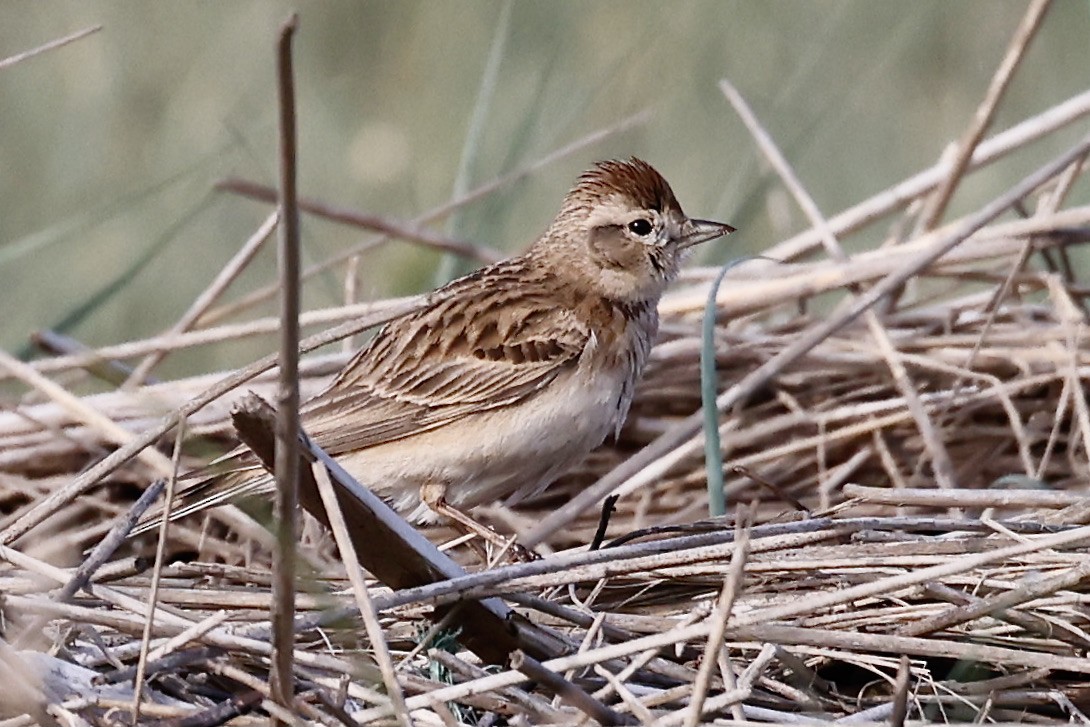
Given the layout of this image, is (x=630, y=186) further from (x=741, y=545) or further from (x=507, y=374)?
(x=741, y=545)

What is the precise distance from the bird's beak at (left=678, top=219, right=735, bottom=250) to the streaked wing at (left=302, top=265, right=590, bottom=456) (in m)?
0.46

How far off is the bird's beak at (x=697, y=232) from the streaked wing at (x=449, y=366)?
1.52ft

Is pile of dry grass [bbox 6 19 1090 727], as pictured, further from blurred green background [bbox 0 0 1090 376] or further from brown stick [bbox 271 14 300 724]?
blurred green background [bbox 0 0 1090 376]

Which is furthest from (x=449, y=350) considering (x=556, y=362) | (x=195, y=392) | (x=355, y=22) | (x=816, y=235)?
(x=355, y=22)

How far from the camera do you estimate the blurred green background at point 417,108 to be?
754 centimetres

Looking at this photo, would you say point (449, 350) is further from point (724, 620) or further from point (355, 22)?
point (355, 22)

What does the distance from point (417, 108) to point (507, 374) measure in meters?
3.70

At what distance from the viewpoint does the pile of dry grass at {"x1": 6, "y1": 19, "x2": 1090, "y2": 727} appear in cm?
334

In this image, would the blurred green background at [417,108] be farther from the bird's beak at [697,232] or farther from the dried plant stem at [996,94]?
the bird's beak at [697,232]

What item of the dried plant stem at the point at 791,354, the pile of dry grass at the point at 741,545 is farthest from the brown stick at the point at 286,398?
the dried plant stem at the point at 791,354

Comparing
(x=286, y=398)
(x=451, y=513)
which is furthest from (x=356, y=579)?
(x=451, y=513)

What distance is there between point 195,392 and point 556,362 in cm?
122

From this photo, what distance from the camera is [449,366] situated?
211 inches

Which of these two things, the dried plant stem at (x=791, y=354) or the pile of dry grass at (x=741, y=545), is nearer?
the pile of dry grass at (x=741, y=545)
